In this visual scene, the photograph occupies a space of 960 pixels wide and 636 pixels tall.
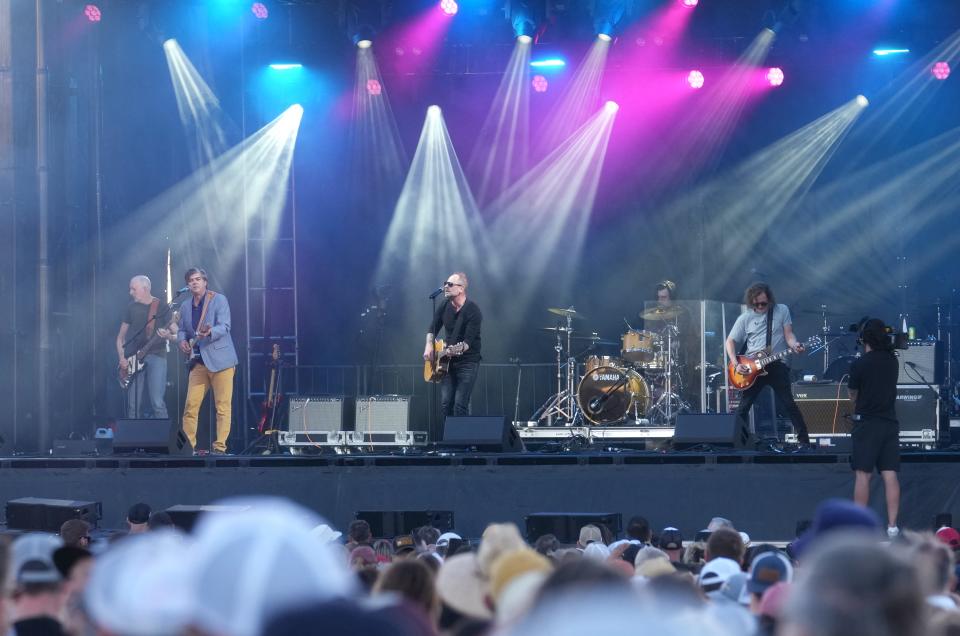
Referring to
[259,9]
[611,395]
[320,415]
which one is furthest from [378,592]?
[259,9]

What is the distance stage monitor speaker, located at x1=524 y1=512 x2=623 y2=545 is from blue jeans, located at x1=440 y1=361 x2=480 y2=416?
8.31ft

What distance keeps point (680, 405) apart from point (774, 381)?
11.6ft

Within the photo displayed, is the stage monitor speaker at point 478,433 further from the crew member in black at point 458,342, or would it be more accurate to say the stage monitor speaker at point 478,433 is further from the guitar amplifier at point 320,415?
the guitar amplifier at point 320,415

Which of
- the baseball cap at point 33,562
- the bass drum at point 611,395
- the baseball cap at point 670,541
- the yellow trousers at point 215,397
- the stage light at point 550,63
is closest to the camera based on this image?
the baseball cap at point 33,562

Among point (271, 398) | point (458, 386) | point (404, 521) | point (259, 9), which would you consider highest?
point (259, 9)

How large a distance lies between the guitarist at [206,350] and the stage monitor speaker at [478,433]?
8.39ft

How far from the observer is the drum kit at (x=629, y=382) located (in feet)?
49.2

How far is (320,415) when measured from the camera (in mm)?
14406

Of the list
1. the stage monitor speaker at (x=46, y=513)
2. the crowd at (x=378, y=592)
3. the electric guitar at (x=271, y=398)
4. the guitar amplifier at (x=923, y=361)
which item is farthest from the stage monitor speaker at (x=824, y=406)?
the crowd at (x=378, y=592)

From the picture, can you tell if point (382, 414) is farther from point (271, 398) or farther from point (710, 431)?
point (710, 431)

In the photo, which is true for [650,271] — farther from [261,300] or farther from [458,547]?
[458,547]

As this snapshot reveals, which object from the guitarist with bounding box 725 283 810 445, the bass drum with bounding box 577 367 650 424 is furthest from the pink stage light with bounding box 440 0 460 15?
the guitarist with bounding box 725 283 810 445

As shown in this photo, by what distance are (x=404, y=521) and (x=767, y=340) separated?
3871 millimetres

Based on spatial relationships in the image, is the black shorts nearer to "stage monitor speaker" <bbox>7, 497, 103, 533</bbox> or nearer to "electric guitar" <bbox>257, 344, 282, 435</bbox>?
"stage monitor speaker" <bbox>7, 497, 103, 533</bbox>
